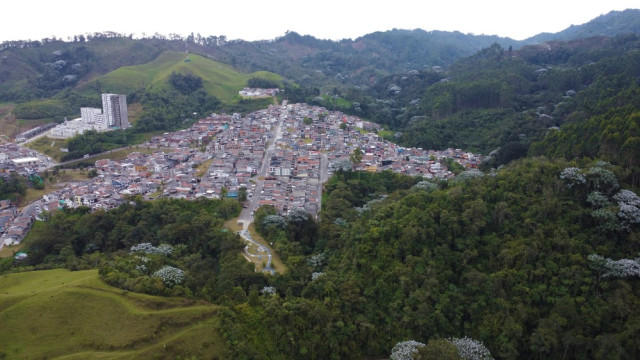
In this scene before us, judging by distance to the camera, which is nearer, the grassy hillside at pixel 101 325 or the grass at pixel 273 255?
the grassy hillside at pixel 101 325

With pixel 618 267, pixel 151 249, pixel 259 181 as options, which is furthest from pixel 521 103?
pixel 151 249

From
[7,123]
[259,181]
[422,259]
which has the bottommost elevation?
[259,181]

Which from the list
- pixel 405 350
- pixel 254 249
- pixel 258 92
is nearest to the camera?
pixel 405 350

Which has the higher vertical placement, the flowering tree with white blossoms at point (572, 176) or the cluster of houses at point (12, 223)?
the flowering tree with white blossoms at point (572, 176)

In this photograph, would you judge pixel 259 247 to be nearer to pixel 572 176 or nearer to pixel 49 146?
pixel 572 176

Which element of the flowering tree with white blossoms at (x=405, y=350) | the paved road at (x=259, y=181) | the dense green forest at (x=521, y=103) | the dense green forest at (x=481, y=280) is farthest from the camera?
the paved road at (x=259, y=181)

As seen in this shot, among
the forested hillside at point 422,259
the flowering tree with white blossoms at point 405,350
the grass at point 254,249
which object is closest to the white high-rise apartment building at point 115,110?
the forested hillside at point 422,259

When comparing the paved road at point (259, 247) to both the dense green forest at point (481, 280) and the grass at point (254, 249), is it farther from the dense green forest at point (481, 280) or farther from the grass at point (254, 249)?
the dense green forest at point (481, 280)
